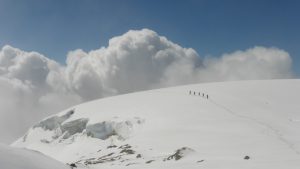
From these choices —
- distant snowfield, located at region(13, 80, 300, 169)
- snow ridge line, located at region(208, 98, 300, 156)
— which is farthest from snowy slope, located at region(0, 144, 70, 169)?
snow ridge line, located at region(208, 98, 300, 156)

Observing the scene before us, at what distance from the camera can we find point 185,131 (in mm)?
46406

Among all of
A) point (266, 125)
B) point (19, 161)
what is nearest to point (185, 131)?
point (266, 125)

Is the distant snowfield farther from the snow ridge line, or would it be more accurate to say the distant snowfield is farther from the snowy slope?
the snowy slope

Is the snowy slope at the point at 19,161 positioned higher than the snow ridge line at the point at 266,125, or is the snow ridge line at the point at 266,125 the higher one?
the snow ridge line at the point at 266,125

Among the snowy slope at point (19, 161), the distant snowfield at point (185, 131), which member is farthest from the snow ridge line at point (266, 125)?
the snowy slope at point (19, 161)

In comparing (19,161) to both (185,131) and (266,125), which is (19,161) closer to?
(185,131)

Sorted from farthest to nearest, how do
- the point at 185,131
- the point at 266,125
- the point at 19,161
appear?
the point at 185,131
the point at 266,125
the point at 19,161

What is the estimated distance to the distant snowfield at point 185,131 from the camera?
30.0 meters

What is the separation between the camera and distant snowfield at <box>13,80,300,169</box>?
3005 centimetres

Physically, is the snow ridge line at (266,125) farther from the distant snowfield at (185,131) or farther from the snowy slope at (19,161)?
the snowy slope at (19,161)

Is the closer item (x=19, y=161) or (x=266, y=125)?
(x=19, y=161)

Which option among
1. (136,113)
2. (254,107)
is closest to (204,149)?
(254,107)

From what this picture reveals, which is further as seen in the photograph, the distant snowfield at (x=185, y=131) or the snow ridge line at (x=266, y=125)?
the snow ridge line at (x=266, y=125)

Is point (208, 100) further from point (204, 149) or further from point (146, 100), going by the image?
point (204, 149)
